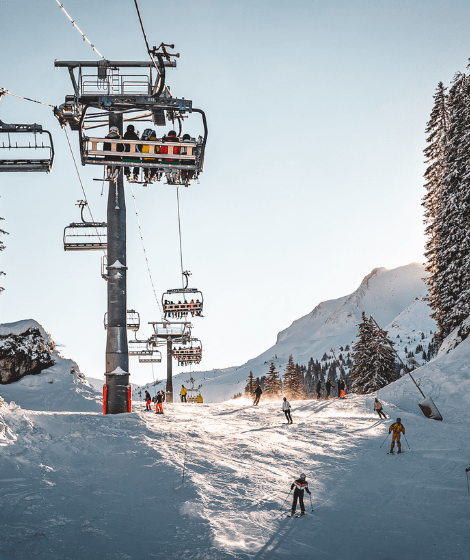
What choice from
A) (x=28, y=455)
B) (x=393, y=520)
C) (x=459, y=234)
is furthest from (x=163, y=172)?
(x=459, y=234)

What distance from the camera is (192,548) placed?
765 cm

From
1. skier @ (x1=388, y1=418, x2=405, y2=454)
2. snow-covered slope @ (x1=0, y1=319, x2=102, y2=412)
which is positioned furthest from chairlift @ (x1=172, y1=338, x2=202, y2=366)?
skier @ (x1=388, y1=418, x2=405, y2=454)

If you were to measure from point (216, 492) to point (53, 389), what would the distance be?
861 inches

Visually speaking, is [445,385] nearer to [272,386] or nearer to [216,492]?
[216,492]

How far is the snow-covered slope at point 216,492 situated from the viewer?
307 inches

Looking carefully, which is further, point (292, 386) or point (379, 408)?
point (292, 386)

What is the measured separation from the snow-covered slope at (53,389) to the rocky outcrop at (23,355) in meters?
0.35

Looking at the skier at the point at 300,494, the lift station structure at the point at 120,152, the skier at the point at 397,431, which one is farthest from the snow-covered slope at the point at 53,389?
the skier at the point at 300,494

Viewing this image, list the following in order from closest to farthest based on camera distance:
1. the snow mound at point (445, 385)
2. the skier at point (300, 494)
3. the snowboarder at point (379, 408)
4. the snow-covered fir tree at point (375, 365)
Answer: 1. the skier at point (300, 494)
2. the snowboarder at point (379, 408)
3. the snow mound at point (445, 385)
4. the snow-covered fir tree at point (375, 365)

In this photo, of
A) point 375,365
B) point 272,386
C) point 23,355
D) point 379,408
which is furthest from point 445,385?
point 272,386

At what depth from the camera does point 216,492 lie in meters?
10.4

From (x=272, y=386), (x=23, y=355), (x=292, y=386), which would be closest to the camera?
(x=23, y=355)

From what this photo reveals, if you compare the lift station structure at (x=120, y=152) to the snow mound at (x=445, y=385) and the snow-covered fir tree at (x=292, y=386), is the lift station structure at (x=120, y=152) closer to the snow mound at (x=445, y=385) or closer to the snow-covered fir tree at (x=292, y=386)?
the snow mound at (x=445, y=385)

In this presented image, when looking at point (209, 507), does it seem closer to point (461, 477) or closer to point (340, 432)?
point (461, 477)
